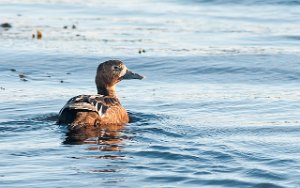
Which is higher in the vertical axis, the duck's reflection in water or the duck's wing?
the duck's wing

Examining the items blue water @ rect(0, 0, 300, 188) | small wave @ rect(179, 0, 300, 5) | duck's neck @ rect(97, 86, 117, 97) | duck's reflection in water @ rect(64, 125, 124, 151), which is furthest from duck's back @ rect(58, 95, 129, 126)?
small wave @ rect(179, 0, 300, 5)

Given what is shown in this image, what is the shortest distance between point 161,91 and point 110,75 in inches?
58.5

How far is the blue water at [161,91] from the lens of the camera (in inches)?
441

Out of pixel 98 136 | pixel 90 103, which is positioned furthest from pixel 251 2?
pixel 98 136

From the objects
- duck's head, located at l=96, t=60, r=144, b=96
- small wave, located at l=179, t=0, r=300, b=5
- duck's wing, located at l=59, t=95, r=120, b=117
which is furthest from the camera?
small wave, located at l=179, t=0, r=300, b=5

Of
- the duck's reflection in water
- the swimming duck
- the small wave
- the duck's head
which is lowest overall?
the duck's reflection in water

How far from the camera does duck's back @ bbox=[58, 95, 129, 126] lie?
13891 mm

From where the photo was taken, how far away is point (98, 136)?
43.9ft

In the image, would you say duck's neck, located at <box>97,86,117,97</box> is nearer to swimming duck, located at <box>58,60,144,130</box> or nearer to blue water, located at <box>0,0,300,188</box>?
swimming duck, located at <box>58,60,144,130</box>

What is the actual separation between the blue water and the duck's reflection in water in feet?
0.09

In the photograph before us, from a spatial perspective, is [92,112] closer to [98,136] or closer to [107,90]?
[98,136]

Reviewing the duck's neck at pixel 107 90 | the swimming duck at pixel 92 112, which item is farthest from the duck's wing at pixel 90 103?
the duck's neck at pixel 107 90

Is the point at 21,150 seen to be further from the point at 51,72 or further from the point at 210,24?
the point at 210,24

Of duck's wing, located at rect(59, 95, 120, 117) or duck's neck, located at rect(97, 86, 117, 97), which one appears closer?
duck's wing, located at rect(59, 95, 120, 117)
